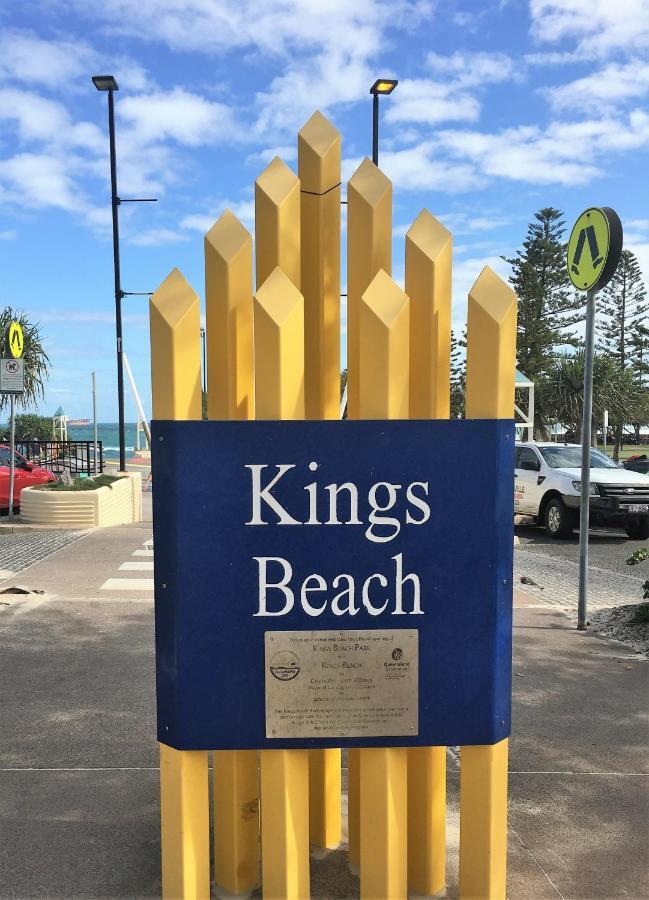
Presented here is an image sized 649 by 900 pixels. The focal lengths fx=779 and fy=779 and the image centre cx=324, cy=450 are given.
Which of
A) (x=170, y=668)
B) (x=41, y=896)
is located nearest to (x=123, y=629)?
(x=41, y=896)

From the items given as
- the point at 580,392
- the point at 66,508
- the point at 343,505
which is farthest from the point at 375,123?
the point at 580,392

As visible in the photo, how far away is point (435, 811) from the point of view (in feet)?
9.09

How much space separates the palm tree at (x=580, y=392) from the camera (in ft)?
175

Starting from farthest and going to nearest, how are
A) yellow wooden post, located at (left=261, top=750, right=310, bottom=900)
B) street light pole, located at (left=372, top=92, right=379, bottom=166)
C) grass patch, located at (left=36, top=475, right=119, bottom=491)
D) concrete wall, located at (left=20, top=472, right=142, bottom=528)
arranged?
street light pole, located at (left=372, top=92, right=379, bottom=166)
grass patch, located at (left=36, top=475, right=119, bottom=491)
concrete wall, located at (left=20, top=472, right=142, bottom=528)
yellow wooden post, located at (left=261, top=750, right=310, bottom=900)

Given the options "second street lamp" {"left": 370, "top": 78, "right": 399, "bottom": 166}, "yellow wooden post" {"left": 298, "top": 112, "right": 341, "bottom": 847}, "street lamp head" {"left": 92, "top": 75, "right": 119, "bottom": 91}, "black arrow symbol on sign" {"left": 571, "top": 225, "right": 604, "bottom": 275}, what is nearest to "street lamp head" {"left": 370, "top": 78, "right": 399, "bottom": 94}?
"second street lamp" {"left": 370, "top": 78, "right": 399, "bottom": 166}

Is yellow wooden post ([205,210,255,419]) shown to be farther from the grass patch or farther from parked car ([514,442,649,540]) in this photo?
the grass patch

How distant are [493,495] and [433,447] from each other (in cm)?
25

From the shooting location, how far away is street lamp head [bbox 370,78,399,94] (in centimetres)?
1439

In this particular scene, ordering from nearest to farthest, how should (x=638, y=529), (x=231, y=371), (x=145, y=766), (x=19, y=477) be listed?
(x=231, y=371), (x=145, y=766), (x=638, y=529), (x=19, y=477)

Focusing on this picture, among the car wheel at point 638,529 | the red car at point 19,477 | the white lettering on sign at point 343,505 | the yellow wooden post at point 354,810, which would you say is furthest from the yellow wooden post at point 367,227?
the red car at point 19,477

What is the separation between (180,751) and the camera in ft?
8.13

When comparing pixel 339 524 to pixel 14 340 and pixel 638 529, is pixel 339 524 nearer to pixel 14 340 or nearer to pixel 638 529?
pixel 638 529

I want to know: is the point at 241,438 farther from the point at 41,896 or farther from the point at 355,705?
the point at 41,896

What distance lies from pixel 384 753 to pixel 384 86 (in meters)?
14.3
